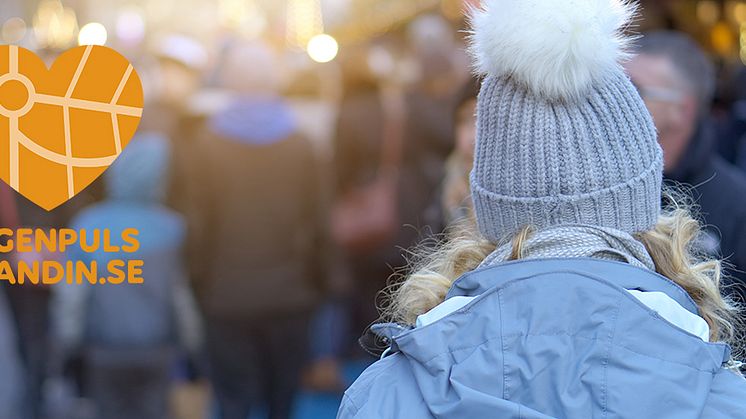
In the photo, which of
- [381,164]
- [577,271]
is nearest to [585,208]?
[577,271]

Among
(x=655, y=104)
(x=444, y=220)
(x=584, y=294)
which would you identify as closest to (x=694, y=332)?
(x=584, y=294)

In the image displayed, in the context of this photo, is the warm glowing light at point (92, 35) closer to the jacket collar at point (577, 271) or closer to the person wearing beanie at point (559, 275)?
the person wearing beanie at point (559, 275)

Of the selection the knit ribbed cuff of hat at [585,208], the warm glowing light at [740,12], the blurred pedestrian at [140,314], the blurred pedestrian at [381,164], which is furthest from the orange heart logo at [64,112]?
the warm glowing light at [740,12]

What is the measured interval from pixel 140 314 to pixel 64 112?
2.14m

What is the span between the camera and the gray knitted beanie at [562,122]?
1547 millimetres

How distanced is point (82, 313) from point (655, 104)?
2375 millimetres

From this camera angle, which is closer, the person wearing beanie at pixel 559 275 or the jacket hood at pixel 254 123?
the person wearing beanie at pixel 559 275

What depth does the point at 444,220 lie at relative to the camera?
3.96 metres

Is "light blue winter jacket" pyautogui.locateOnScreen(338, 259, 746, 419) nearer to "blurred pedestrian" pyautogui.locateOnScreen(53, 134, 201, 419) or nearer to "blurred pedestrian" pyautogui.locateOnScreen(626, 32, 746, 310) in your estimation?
"blurred pedestrian" pyautogui.locateOnScreen(626, 32, 746, 310)

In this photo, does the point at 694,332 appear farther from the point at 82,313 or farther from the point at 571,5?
the point at 82,313

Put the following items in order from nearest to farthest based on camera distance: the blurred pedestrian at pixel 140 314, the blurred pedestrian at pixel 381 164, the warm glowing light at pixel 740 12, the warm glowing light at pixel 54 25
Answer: the warm glowing light at pixel 54 25 → the blurred pedestrian at pixel 140 314 → the blurred pedestrian at pixel 381 164 → the warm glowing light at pixel 740 12

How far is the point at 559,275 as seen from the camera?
1.40m

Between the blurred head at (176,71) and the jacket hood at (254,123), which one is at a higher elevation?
the blurred head at (176,71)

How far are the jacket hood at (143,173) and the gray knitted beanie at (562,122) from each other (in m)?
2.32
